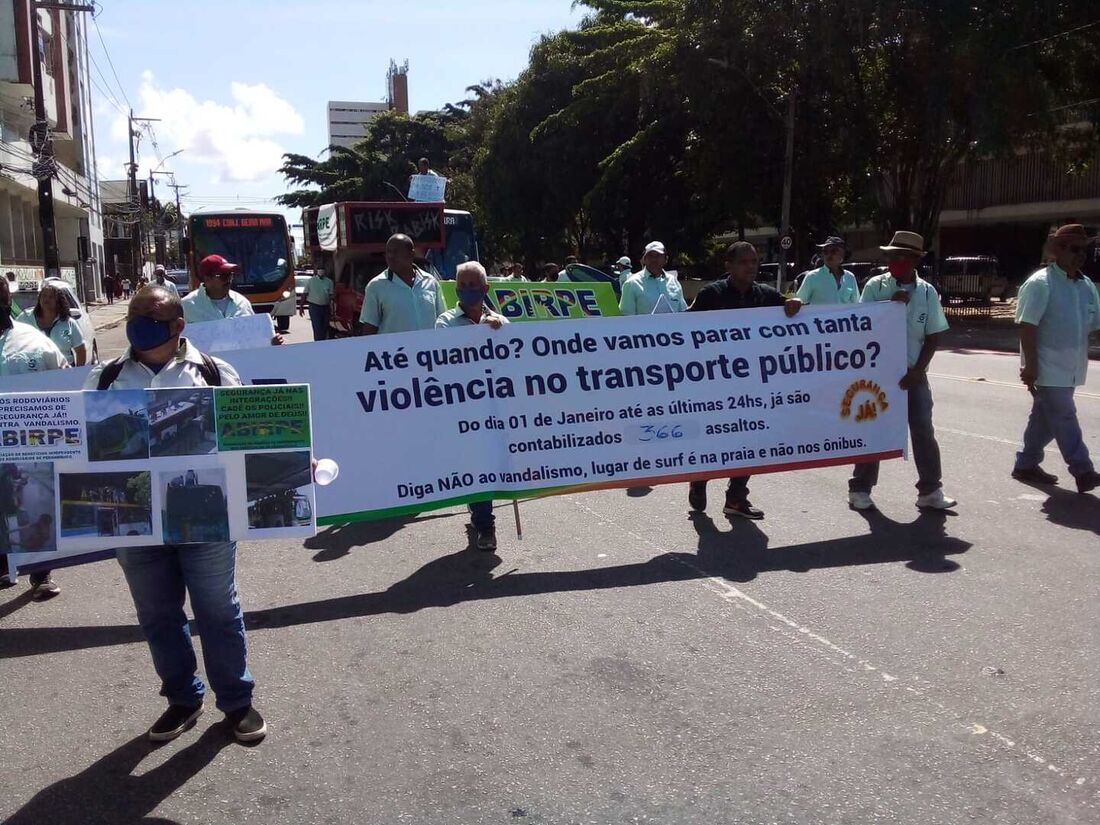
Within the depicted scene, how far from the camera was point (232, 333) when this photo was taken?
640 centimetres

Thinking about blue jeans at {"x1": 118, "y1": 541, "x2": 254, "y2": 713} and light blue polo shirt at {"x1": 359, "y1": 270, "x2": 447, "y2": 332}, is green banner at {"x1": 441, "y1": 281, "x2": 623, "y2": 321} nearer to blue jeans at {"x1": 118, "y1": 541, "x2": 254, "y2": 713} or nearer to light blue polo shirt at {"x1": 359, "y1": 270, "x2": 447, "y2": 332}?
light blue polo shirt at {"x1": 359, "y1": 270, "x2": 447, "y2": 332}

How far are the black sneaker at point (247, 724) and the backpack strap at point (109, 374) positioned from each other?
1317 mm

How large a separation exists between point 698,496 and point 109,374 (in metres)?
4.34

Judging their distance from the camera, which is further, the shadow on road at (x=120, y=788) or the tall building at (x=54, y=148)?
the tall building at (x=54, y=148)

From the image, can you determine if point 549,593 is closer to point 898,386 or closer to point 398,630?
point 398,630

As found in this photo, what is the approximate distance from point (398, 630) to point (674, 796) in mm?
1966

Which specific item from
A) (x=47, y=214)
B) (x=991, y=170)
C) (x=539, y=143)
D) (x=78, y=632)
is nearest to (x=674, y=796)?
(x=78, y=632)

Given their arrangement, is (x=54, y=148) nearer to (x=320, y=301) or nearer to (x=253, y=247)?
(x=253, y=247)

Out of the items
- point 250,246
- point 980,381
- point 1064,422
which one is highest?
point 250,246

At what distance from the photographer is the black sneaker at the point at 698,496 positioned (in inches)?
279

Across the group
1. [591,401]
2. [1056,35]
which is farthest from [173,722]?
[1056,35]

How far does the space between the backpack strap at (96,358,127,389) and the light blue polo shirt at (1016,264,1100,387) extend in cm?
614

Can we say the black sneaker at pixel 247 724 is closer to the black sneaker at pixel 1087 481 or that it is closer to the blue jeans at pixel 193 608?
A: the blue jeans at pixel 193 608

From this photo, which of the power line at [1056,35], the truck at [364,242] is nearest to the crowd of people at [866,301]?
the truck at [364,242]
